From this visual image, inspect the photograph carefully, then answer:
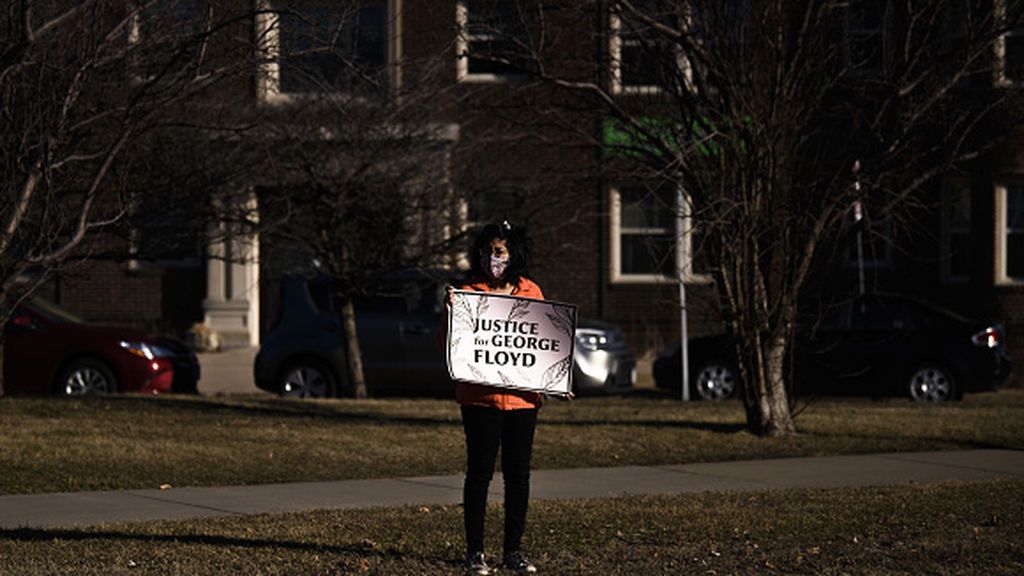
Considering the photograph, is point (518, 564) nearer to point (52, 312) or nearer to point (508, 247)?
point (508, 247)

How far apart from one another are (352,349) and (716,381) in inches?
185

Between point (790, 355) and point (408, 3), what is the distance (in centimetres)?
1000

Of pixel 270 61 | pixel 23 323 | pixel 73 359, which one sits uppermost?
pixel 270 61

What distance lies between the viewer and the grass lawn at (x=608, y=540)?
29.1 feet

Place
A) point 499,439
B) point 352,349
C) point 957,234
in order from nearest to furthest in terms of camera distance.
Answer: point 499,439 → point 352,349 → point 957,234

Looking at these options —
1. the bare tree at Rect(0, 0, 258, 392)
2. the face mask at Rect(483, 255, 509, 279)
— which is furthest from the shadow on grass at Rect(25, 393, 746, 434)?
the face mask at Rect(483, 255, 509, 279)

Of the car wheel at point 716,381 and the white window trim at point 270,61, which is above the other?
the white window trim at point 270,61

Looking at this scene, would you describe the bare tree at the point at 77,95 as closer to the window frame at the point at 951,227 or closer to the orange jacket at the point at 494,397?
the orange jacket at the point at 494,397

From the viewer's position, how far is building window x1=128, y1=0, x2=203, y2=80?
1470 cm

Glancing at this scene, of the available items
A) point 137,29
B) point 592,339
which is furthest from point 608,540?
point 592,339

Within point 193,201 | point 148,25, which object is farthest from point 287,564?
point 193,201

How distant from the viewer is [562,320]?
898 centimetres

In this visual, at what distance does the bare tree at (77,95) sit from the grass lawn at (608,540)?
13.9ft

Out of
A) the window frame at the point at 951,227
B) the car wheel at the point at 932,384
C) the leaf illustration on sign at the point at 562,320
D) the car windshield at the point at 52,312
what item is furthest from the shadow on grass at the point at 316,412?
the window frame at the point at 951,227
